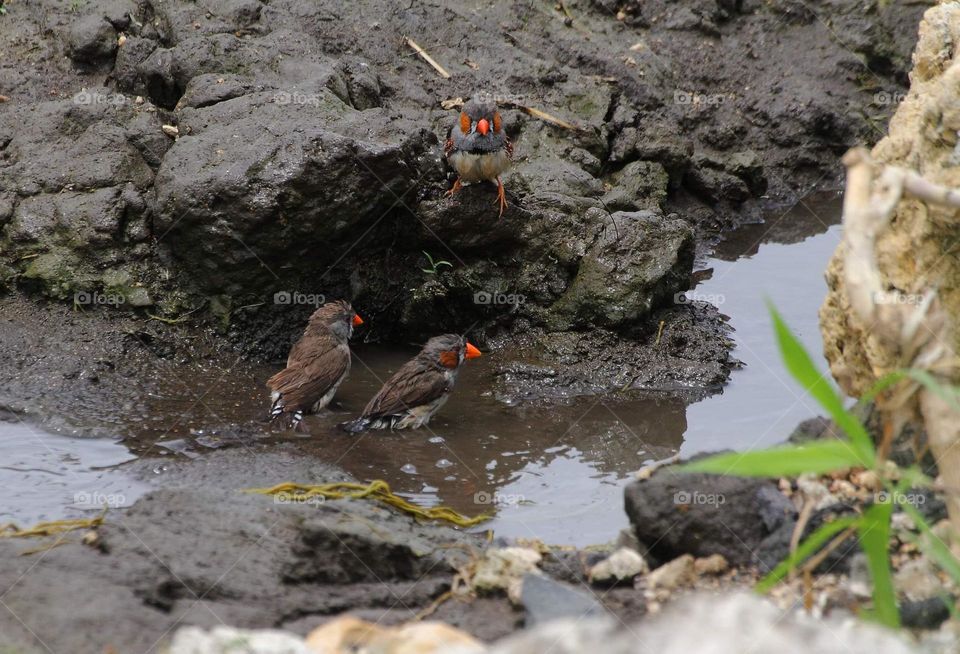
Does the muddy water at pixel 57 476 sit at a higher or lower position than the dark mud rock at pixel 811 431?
lower

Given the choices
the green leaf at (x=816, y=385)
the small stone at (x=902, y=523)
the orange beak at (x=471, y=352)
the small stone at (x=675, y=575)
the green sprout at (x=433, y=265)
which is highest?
the green leaf at (x=816, y=385)

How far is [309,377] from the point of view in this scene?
745 centimetres

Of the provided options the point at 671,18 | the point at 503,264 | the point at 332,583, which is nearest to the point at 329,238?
the point at 503,264

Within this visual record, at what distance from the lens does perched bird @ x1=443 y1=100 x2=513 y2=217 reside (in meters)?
8.19

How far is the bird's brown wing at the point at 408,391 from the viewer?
7.39m
